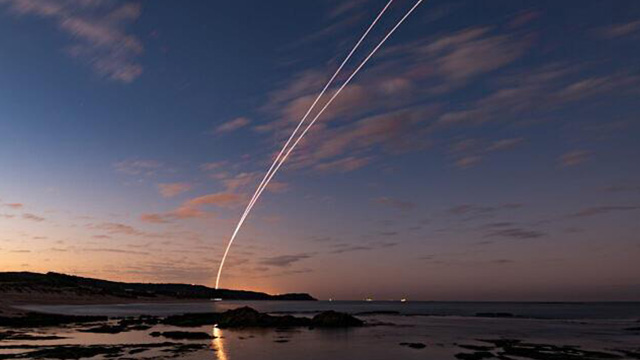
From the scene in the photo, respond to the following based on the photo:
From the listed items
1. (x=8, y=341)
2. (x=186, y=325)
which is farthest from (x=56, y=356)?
(x=186, y=325)

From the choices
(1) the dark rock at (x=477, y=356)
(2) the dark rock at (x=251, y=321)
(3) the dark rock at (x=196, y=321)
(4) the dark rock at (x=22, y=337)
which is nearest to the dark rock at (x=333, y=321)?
(2) the dark rock at (x=251, y=321)

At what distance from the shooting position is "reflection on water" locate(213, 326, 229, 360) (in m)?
43.9

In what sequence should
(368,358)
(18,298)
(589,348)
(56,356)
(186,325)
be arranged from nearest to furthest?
(56,356), (368,358), (589,348), (186,325), (18,298)

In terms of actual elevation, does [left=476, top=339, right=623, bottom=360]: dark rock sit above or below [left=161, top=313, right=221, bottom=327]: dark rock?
below

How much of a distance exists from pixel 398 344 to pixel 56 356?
34.1 meters

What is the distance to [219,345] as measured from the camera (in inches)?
2056

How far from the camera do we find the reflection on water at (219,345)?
144ft

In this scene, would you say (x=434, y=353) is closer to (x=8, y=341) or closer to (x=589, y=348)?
(x=589, y=348)

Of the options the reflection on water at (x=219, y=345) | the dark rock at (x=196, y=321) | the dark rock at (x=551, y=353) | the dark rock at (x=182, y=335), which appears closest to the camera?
the reflection on water at (x=219, y=345)

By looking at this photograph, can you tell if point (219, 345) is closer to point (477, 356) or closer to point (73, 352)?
point (73, 352)

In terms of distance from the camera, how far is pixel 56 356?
40.5 m

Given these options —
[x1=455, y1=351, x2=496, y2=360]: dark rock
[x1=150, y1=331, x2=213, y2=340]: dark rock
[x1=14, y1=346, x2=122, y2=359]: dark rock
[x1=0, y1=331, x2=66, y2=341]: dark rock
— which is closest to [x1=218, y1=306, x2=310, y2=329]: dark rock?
[x1=150, y1=331, x2=213, y2=340]: dark rock

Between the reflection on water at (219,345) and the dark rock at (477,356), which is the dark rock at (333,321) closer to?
the reflection on water at (219,345)

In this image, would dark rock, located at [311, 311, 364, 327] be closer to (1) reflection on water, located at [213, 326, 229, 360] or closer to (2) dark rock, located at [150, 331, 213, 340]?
(1) reflection on water, located at [213, 326, 229, 360]
